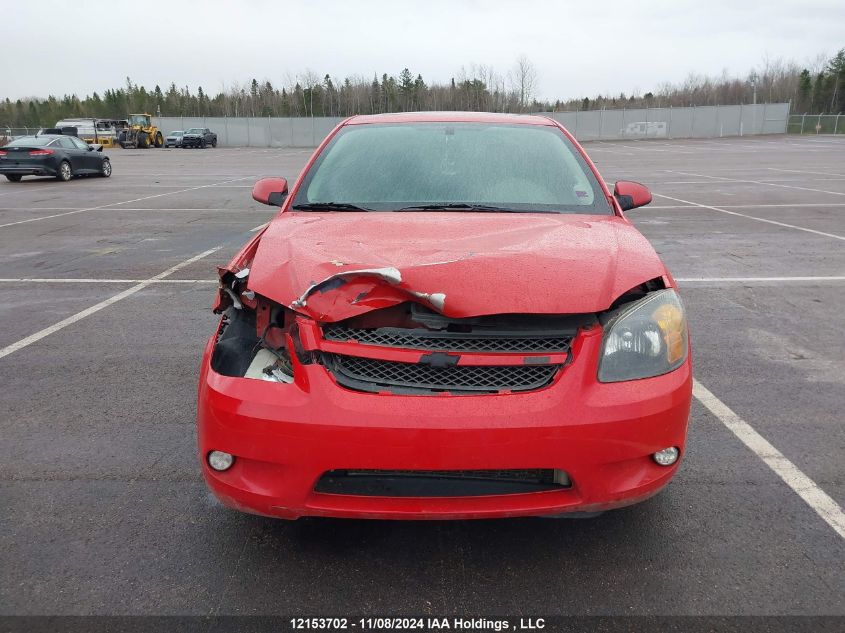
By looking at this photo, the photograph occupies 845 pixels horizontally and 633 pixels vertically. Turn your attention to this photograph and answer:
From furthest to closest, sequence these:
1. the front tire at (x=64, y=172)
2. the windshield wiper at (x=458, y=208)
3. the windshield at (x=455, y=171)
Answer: the front tire at (x=64, y=172)
the windshield at (x=455, y=171)
the windshield wiper at (x=458, y=208)

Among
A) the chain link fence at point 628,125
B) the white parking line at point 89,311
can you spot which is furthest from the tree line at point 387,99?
the white parking line at point 89,311

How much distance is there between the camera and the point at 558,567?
2.36 metres

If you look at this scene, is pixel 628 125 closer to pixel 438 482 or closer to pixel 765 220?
pixel 765 220

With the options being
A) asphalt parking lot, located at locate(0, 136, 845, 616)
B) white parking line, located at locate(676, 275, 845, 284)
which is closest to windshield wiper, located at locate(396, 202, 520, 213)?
asphalt parking lot, located at locate(0, 136, 845, 616)

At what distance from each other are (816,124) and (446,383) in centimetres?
7475

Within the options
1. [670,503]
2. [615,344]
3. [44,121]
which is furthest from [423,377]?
[44,121]

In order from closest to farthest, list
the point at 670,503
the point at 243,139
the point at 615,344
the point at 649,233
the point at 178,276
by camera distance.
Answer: the point at 615,344, the point at 670,503, the point at 178,276, the point at 649,233, the point at 243,139

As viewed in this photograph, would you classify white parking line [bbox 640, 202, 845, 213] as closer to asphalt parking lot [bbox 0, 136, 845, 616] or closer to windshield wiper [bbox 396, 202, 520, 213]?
asphalt parking lot [bbox 0, 136, 845, 616]

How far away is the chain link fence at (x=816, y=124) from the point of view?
6331 cm

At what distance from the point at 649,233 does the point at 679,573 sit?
826 cm

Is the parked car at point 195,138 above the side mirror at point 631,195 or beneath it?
above

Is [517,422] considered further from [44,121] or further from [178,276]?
[44,121]

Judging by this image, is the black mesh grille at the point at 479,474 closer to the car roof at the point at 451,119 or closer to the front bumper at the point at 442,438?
the front bumper at the point at 442,438

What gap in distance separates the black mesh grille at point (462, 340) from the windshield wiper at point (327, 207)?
1.21m
